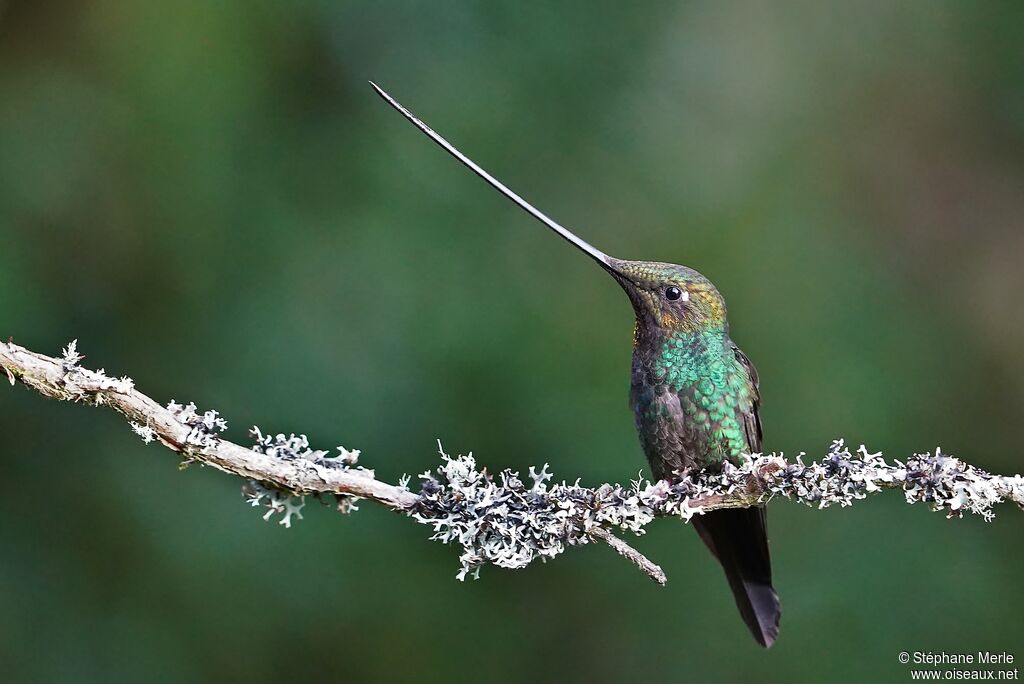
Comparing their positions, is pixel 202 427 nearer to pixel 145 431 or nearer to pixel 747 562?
pixel 145 431

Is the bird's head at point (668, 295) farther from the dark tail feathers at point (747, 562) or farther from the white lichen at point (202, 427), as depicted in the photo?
the white lichen at point (202, 427)

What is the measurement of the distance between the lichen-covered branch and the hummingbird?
346mm

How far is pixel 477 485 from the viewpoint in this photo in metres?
1.64

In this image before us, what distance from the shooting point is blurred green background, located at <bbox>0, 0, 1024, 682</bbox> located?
3098 mm

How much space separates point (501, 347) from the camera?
328cm

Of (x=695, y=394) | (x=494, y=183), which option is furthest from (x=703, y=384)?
(x=494, y=183)

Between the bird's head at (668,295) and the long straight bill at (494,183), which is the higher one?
the bird's head at (668,295)

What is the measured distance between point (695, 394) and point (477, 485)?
631mm

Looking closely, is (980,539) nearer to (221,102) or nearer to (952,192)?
(952,192)

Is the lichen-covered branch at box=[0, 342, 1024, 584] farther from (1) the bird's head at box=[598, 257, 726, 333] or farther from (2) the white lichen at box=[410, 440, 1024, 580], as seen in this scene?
(1) the bird's head at box=[598, 257, 726, 333]

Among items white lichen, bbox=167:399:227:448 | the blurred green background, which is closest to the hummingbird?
white lichen, bbox=167:399:227:448

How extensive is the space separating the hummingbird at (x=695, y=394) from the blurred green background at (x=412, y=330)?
1.03 meters

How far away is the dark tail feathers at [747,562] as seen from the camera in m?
2.16

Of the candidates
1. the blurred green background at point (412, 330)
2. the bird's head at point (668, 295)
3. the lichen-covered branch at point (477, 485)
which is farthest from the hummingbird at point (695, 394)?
the blurred green background at point (412, 330)
